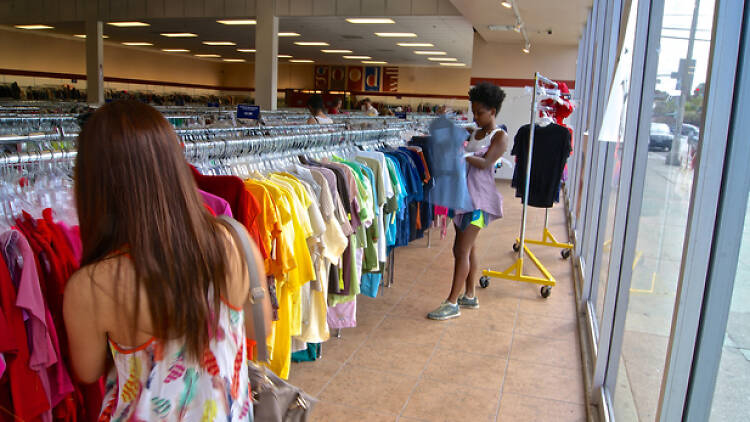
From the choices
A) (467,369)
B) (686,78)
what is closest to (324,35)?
(467,369)

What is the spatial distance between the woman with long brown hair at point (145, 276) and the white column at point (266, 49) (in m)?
10.7

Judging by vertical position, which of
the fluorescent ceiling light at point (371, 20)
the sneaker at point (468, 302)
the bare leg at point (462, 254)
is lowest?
the sneaker at point (468, 302)

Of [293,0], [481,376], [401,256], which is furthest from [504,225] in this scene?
[293,0]

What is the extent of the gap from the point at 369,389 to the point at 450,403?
1.59 feet

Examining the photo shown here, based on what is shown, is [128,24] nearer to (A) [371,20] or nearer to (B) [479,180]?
(A) [371,20]

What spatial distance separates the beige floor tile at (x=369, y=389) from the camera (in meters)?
3.14

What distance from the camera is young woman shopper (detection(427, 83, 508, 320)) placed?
166 inches

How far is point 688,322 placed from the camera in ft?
4.33

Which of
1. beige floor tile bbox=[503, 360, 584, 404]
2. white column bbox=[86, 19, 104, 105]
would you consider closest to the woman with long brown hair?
Result: beige floor tile bbox=[503, 360, 584, 404]

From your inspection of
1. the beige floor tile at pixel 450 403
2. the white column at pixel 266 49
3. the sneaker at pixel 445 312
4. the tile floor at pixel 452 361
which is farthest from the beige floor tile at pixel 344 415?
the white column at pixel 266 49

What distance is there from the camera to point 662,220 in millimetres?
3631

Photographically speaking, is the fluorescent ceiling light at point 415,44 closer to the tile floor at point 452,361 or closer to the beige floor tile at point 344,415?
the tile floor at point 452,361

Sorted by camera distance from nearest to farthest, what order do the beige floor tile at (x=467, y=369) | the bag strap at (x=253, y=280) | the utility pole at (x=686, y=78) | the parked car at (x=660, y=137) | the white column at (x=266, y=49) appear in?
the bag strap at (x=253, y=280)
the utility pole at (x=686, y=78)
the parked car at (x=660, y=137)
the beige floor tile at (x=467, y=369)
the white column at (x=266, y=49)

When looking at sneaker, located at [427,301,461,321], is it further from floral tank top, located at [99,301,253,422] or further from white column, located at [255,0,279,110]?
white column, located at [255,0,279,110]
